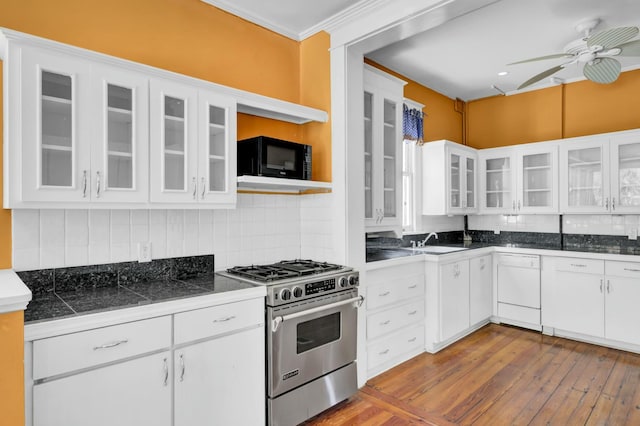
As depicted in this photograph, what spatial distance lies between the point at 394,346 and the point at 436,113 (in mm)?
3092

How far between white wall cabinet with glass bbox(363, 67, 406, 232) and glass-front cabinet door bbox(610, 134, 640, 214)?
8.09ft

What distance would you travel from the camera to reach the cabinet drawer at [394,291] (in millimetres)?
3127

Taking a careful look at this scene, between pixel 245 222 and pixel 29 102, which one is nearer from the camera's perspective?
pixel 29 102

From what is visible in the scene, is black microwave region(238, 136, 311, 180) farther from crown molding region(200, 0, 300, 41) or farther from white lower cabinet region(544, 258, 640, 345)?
white lower cabinet region(544, 258, 640, 345)

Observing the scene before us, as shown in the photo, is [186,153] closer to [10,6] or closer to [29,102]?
[29,102]

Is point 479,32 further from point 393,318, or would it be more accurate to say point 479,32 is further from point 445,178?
point 393,318

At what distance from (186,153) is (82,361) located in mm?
1201

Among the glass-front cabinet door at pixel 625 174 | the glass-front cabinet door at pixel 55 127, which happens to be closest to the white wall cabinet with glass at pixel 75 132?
the glass-front cabinet door at pixel 55 127

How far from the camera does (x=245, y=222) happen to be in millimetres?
2934

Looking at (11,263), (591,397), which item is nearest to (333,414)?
(591,397)

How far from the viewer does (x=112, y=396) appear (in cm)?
169

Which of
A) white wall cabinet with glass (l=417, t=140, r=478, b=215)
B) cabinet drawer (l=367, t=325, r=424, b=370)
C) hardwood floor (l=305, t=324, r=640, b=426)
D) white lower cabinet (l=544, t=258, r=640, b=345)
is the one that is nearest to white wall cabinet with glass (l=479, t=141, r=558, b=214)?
white wall cabinet with glass (l=417, t=140, r=478, b=215)

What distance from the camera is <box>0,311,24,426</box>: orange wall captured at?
4.34 feet

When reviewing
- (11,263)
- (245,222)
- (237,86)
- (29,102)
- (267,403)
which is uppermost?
(237,86)
